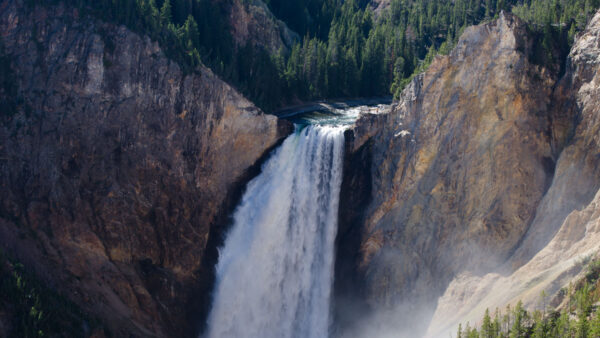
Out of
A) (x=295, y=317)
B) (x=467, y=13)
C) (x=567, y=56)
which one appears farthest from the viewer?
(x=467, y=13)

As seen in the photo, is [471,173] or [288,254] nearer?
[471,173]

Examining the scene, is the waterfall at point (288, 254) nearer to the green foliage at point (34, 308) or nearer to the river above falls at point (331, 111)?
the river above falls at point (331, 111)

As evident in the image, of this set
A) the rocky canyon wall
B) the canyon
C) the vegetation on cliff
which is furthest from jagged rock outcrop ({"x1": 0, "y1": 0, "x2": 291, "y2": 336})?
the vegetation on cliff

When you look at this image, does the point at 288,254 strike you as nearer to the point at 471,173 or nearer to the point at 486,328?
the point at 471,173

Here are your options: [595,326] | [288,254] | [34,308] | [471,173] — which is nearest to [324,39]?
[288,254]

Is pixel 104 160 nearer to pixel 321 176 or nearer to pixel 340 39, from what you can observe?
pixel 321 176

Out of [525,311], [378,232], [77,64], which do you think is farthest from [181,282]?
[525,311]
